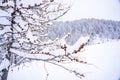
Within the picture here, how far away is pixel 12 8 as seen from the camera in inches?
181

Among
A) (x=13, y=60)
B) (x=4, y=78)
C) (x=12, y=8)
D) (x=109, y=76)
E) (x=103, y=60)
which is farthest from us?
(x=103, y=60)

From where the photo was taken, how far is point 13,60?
5.00m

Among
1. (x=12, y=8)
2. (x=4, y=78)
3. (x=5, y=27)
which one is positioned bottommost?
(x=4, y=78)

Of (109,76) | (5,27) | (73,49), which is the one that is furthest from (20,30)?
(109,76)

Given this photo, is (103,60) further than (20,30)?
Yes

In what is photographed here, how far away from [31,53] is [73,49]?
0.92m

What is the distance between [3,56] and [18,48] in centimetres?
39

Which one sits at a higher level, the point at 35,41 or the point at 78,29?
the point at 35,41

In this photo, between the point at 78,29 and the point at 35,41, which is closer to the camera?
the point at 35,41

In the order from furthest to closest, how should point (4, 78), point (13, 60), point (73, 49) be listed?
point (4, 78)
point (13, 60)
point (73, 49)

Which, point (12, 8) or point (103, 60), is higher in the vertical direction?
point (12, 8)

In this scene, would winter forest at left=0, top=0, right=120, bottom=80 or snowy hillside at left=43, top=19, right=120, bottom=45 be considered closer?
winter forest at left=0, top=0, right=120, bottom=80

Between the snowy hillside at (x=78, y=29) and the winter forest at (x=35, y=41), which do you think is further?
the snowy hillside at (x=78, y=29)

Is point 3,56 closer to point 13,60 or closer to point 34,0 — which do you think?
point 13,60
